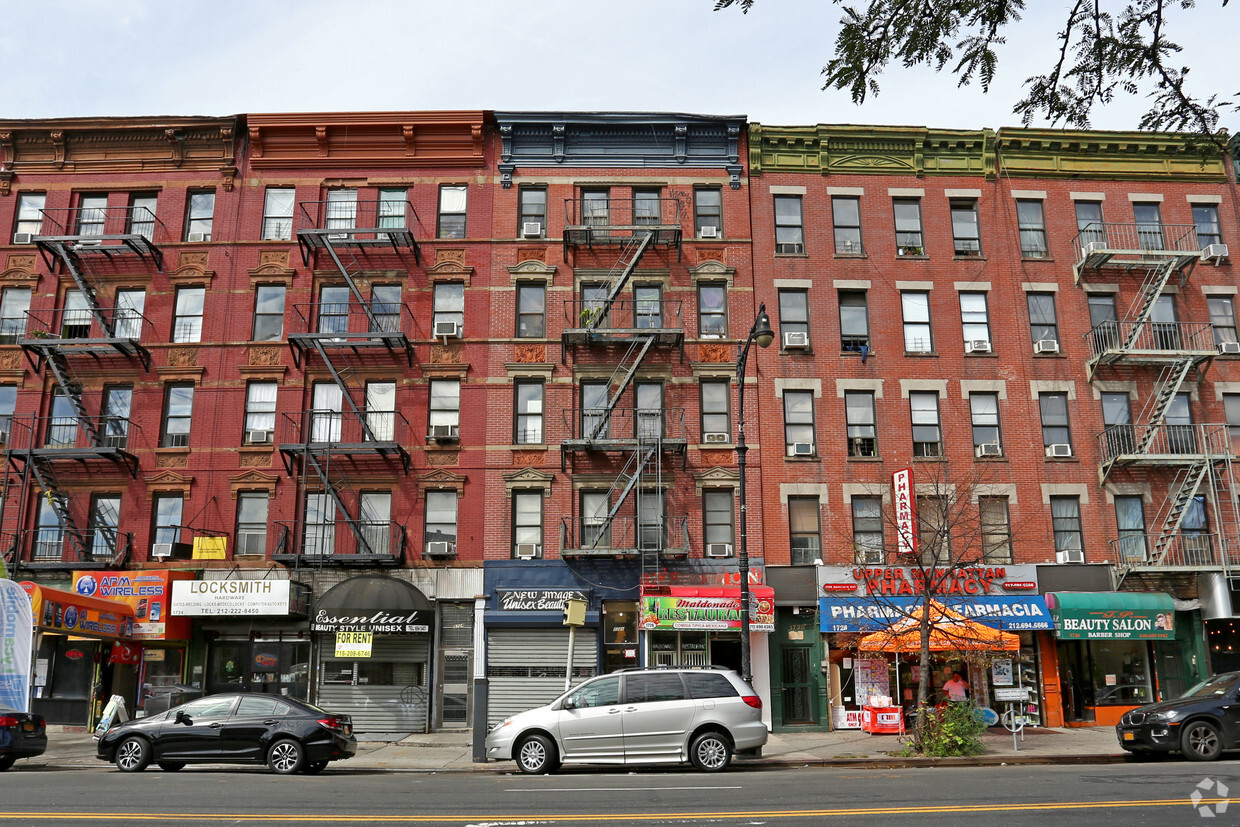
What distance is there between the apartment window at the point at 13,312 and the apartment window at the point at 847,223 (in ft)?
77.9

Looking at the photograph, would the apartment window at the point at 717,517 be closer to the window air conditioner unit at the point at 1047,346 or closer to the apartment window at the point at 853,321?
the apartment window at the point at 853,321

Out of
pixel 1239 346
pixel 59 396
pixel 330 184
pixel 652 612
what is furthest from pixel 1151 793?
pixel 59 396

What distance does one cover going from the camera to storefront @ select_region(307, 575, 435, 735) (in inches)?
998

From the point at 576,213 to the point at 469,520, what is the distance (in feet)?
31.2

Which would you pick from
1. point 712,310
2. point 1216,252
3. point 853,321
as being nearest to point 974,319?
point 853,321

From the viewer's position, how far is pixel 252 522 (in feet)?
90.5

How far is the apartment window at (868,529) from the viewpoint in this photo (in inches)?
1064

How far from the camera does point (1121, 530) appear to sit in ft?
90.8

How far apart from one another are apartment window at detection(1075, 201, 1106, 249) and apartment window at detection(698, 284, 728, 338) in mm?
10753

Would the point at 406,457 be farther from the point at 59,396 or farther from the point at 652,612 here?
the point at 59,396

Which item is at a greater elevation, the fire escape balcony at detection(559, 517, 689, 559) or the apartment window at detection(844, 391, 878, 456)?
the apartment window at detection(844, 391, 878, 456)

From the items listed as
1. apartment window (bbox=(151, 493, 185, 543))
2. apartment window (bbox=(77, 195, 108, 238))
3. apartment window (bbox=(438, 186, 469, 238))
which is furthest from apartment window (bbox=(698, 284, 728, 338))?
apartment window (bbox=(77, 195, 108, 238))

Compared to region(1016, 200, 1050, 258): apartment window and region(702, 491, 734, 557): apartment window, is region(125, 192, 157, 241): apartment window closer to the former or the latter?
region(702, 491, 734, 557): apartment window

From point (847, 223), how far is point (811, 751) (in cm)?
1591
